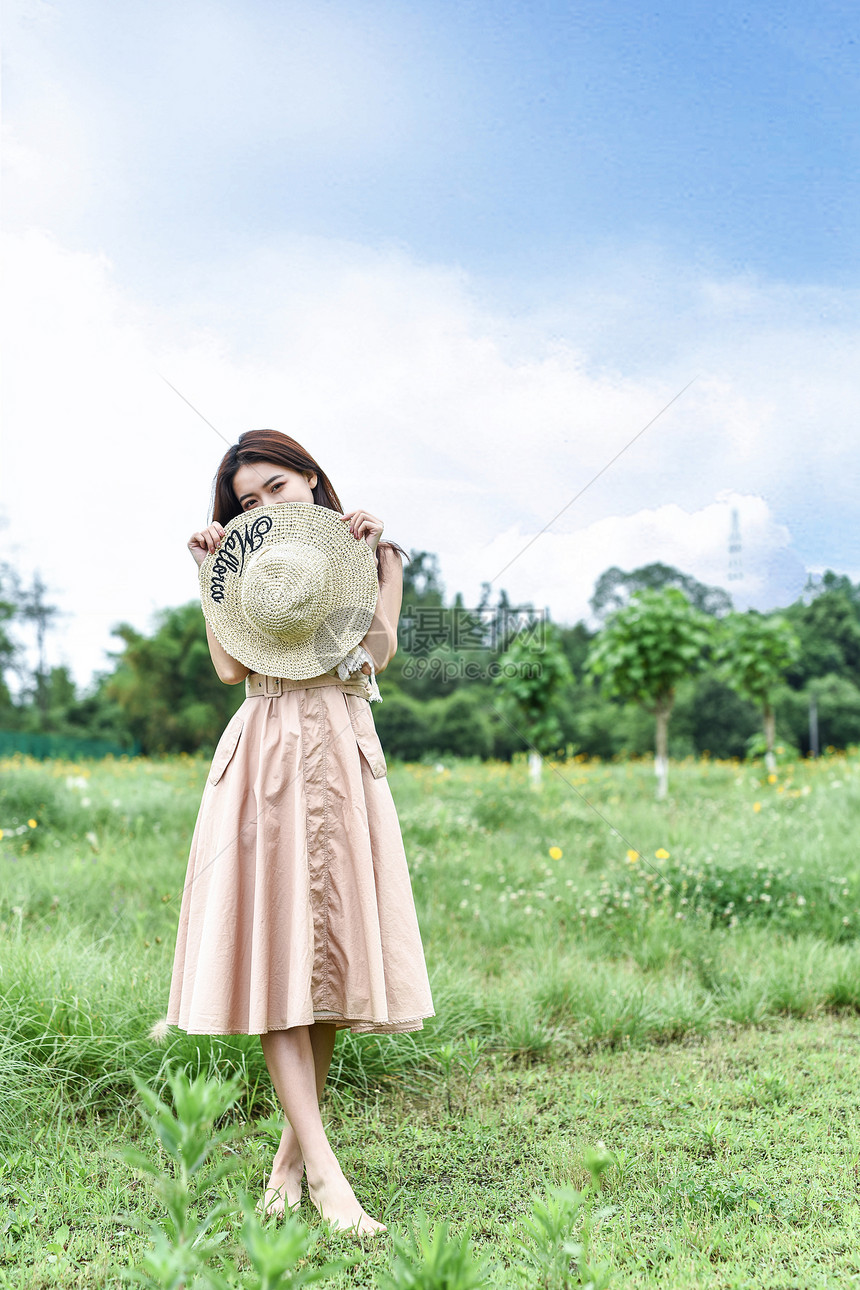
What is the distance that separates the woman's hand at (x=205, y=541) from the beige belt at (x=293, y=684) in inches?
11.7

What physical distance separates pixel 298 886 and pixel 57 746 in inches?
565

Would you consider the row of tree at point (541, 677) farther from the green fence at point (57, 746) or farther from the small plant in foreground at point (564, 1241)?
the small plant in foreground at point (564, 1241)

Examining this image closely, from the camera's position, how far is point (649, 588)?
8992mm

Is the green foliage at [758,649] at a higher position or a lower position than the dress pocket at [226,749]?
higher

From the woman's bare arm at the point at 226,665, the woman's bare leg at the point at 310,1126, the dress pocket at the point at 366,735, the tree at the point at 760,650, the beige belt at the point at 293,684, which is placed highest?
the tree at the point at 760,650

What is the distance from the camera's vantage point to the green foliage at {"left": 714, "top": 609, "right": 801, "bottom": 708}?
1059 centimetres

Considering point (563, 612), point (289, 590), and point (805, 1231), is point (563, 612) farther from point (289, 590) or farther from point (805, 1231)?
point (805, 1231)

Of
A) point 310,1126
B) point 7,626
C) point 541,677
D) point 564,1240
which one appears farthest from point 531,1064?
point 7,626

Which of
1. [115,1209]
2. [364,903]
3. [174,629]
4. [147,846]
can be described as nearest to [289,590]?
[364,903]

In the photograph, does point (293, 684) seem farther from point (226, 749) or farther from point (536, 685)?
point (536, 685)

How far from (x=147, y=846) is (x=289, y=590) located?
3.53 m

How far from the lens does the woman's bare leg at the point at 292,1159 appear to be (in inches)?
73.3

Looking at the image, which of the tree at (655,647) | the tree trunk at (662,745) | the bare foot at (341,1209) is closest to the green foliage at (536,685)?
the tree at (655,647)

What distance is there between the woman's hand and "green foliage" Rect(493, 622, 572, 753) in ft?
18.8
